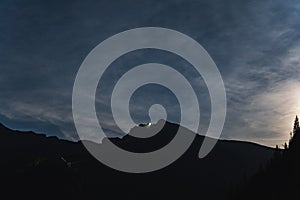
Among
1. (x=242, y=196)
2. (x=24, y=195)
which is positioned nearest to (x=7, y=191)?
(x=24, y=195)

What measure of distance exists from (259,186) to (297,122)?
41.6 m

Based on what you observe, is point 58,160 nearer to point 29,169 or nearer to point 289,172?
point 29,169

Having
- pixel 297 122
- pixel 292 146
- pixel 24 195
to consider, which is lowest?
pixel 24 195

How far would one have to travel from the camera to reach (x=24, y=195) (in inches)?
5615

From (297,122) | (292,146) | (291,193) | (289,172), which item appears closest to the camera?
(291,193)

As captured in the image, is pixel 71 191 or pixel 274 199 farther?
pixel 71 191

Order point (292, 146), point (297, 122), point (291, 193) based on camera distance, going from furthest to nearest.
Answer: point (297, 122) → point (292, 146) → point (291, 193)

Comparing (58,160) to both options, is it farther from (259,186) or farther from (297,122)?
(297,122)

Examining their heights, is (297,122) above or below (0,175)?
above

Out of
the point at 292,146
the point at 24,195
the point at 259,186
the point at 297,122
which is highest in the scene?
the point at 297,122

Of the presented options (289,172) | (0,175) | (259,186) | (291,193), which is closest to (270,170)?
(259,186)

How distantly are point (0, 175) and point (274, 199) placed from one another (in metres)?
106

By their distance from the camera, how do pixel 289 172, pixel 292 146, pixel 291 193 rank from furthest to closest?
pixel 292 146 < pixel 289 172 < pixel 291 193

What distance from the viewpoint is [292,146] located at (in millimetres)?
130875
